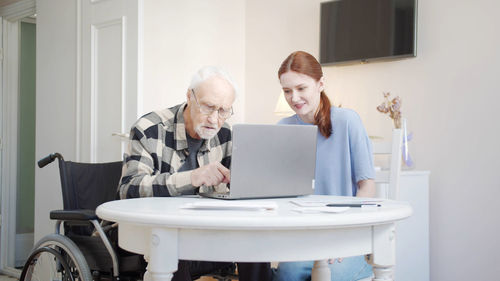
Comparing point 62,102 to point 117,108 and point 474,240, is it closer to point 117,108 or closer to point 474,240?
point 117,108

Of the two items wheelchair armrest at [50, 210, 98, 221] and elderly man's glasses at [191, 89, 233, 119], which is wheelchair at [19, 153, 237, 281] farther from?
elderly man's glasses at [191, 89, 233, 119]

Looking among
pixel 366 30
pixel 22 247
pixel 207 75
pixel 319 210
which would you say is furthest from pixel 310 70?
pixel 22 247

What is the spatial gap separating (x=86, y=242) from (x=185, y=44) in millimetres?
2084

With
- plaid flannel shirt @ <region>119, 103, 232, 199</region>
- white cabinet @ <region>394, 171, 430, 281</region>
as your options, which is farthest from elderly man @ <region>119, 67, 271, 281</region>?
white cabinet @ <region>394, 171, 430, 281</region>

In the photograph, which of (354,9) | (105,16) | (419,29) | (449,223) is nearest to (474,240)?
(449,223)

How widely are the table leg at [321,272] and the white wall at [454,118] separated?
1672 millimetres

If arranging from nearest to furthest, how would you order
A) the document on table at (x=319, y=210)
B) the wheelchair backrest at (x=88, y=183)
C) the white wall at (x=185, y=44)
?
the document on table at (x=319, y=210), the wheelchair backrest at (x=88, y=183), the white wall at (x=185, y=44)

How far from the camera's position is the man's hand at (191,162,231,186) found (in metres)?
1.63

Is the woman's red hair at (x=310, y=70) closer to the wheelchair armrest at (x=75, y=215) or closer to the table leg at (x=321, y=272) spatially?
the table leg at (x=321, y=272)

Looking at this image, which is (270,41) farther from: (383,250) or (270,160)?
(383,250)

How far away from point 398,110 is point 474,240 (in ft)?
2.75

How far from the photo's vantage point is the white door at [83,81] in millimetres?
3516

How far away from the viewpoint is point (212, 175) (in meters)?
1.64

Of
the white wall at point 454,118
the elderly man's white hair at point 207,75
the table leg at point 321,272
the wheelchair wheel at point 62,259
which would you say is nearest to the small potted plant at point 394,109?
the white wall at point 454,118
